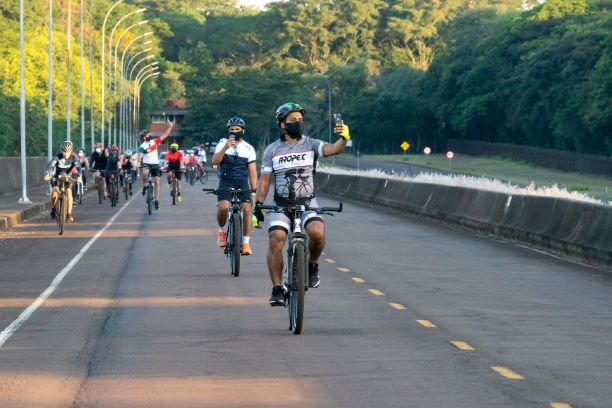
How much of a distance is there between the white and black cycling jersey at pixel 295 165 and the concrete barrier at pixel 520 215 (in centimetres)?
893

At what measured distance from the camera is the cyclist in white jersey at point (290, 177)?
1435 cm

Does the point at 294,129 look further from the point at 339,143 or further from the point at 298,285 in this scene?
the point at 298,285

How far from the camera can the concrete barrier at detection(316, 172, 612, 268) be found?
23.3 metres

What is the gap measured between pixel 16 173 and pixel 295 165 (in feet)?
131

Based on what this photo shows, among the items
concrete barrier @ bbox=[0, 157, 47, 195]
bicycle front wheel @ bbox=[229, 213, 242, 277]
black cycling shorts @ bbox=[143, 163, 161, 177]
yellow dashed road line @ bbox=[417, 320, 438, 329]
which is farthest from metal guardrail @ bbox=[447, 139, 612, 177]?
yellow dashed road line @ bbox=[417, 320, 438, 329]

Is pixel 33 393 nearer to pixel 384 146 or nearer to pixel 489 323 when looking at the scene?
pixel 489 323

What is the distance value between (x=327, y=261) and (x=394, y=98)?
12718 centimetres

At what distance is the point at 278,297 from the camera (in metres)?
14.4

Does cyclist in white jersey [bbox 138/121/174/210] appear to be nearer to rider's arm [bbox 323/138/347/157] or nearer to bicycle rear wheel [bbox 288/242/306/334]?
rider's arm [bbox 323/138/347/157]

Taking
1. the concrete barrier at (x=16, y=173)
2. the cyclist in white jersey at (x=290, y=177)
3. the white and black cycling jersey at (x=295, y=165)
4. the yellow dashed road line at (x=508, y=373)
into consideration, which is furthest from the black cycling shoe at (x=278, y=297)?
the concrete barrier at (x=16, y=173)

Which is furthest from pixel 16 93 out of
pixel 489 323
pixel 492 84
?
pixel 489 323

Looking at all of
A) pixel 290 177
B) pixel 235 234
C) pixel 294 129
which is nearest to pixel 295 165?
pixel 290 177

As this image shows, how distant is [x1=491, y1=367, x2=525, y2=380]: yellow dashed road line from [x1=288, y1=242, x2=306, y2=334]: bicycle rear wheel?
7.91 feet

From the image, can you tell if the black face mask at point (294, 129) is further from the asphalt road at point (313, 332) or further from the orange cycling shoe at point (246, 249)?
the orange cycling shoe at point (246, 249)
